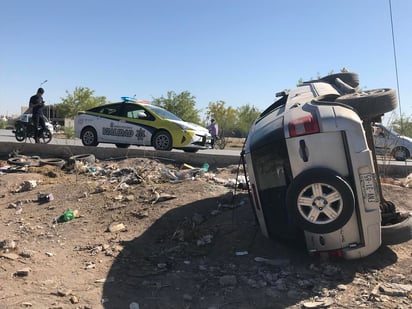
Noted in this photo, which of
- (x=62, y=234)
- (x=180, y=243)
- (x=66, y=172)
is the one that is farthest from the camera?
(x=66, y=172)

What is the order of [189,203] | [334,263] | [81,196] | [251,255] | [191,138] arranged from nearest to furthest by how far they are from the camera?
1. [334,263]
2. [251,255]
3. [189,203]
4. [81,196]
5. [191,138]

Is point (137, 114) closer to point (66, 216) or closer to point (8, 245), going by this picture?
point (66, 216)

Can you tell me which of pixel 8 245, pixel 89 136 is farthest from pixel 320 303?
pixel 89 136

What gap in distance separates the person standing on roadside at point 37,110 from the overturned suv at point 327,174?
→ 10.1 m

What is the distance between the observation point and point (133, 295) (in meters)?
4.05

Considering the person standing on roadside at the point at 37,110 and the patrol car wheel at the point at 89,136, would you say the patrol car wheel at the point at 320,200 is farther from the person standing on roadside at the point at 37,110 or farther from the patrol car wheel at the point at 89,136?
the patrol car wheel at the point at 89,136

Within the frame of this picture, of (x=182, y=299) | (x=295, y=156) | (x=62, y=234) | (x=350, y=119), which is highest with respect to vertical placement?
(x=350, y=119)

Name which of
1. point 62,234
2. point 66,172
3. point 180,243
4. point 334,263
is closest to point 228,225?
point 180,243

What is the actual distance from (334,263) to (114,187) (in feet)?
13.4

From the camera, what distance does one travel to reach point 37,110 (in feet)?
44.1

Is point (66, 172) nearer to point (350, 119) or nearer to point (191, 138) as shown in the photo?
point (191, 138)

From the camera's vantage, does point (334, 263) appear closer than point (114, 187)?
Yes

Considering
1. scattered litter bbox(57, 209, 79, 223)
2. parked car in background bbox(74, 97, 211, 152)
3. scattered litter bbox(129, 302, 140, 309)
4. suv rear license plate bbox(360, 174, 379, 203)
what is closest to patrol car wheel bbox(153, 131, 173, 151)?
parked car in background bbox(74, 97, 211, 152)

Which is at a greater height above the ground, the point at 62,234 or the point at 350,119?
the point at 350,119
